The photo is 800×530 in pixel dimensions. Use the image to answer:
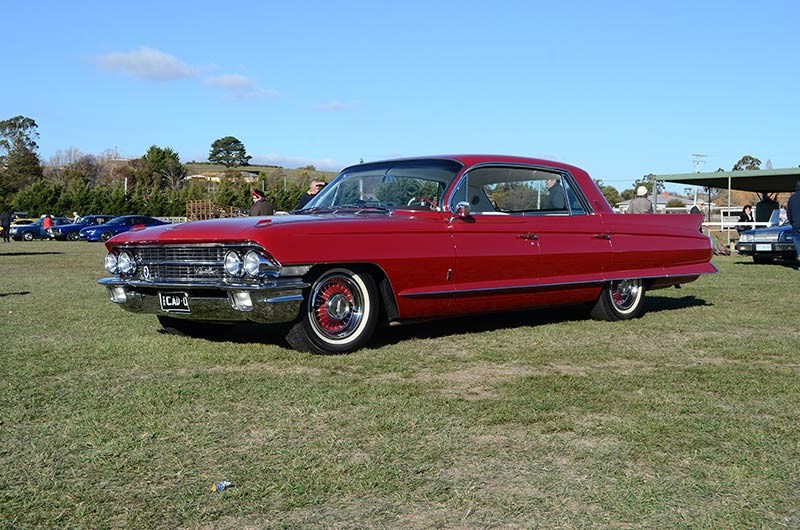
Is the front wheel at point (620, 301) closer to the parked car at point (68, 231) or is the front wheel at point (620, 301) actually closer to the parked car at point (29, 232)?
the parked car at point (68, 231)

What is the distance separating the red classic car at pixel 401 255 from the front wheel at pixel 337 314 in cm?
1

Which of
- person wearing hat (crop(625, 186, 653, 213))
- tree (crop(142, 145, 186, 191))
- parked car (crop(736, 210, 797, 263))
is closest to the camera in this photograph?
person wearing hat (crop(625, 186, 653, 213))

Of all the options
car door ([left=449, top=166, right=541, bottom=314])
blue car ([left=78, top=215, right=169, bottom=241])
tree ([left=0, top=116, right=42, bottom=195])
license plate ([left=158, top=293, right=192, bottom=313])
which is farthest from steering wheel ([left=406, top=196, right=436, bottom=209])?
tree ([left=0, top=116, right=42, bottom=195])

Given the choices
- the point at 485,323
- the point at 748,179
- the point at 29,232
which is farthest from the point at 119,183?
the point at 485,323

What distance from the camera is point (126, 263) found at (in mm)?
6859

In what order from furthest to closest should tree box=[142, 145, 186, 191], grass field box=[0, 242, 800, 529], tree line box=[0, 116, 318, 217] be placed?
1. tree box=[142, 145, 186, 191]
2. tree line box=[0, 116, 318, 217]
3. grass field box=[0, 242, 800, 529]

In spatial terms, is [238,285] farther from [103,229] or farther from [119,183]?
[119,183]

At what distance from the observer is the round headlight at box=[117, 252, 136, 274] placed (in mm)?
6822

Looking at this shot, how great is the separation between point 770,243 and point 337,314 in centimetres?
1549

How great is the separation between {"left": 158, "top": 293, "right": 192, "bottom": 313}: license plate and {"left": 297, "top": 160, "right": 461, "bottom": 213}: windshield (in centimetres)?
156

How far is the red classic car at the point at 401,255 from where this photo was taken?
20.2 feet

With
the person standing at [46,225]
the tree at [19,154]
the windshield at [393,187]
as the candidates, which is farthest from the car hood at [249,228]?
the tree at [19,154]

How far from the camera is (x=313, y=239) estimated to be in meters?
6.20

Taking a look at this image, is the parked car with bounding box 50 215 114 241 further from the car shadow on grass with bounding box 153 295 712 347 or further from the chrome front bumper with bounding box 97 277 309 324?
the chrome front bumper with bounding box 97 277 309 324
